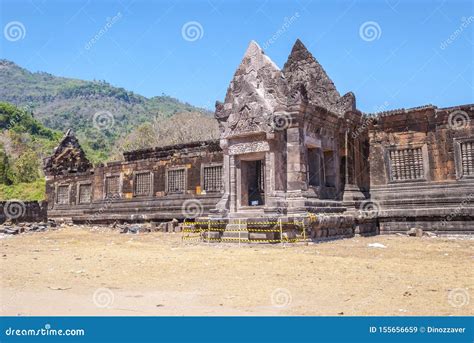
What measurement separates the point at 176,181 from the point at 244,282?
1807 cm

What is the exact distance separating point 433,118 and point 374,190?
3983mm

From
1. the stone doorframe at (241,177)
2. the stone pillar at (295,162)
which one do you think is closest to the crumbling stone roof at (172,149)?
the stone doorframe at (241,177)

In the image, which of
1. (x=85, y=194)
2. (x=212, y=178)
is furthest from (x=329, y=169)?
(x=85, y=194)

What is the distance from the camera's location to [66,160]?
34.9 m

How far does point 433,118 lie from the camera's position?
717 inches

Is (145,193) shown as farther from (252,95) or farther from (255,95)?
(255,95)

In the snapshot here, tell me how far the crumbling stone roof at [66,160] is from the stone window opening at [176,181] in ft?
37.2

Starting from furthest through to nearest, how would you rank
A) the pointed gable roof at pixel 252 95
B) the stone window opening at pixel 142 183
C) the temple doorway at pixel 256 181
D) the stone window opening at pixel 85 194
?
the stone window opening at pixel 85 194, the stone window opening at pixel 142 183, the temple doorway at pixel 256 181, the pointed gable roof at pixel 252 95

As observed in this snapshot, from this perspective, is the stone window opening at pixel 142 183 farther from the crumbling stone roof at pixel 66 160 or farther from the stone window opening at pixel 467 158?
the stone window opening at pixel 467 158

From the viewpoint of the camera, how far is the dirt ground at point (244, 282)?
18.5 feet

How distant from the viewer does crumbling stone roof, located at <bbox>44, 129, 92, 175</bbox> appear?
1347 inches

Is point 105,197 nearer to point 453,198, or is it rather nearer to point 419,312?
point 453,198

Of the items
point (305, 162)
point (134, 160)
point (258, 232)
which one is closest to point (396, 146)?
point (305, 162)

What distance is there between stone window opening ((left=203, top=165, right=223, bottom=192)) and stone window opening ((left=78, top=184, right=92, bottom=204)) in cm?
1104
